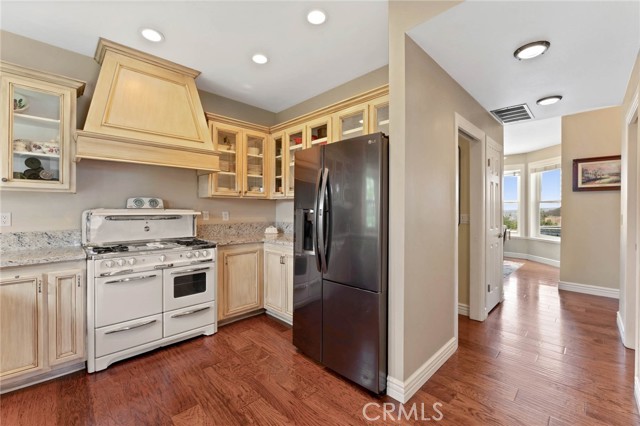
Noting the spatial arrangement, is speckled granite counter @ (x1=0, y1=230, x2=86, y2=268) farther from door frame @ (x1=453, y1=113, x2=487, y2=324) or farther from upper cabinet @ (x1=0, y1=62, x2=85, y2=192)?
door frame @ (x1=453, y1=113, x2=487, y2=324)

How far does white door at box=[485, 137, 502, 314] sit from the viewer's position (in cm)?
331

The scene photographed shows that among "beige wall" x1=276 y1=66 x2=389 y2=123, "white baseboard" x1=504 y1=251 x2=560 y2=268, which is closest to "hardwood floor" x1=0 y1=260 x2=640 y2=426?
"beige wall" x1=276 y1=66 x2=389 y2=123

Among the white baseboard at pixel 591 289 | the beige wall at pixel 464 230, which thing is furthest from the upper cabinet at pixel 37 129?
the white baseboard at pixel 591 289

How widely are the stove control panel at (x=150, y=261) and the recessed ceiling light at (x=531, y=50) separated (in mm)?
3069

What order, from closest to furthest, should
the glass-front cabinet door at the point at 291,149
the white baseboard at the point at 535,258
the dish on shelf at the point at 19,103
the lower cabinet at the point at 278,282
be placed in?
the dish on shelf at the point at 19,103 → the lower cabinet at the point at 278,282 → the glass-front cabinet door at the point at 291,149 → the white baseboard at the point at 535,258

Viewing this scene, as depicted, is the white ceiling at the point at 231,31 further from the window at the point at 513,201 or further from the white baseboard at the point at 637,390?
the window at the point at 513,201

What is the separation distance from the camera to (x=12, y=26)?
2248 millimetres

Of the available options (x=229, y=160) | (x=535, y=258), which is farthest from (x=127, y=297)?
(x=535, y=258)

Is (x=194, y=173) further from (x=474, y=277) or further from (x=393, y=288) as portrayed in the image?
(x=474, y=277)

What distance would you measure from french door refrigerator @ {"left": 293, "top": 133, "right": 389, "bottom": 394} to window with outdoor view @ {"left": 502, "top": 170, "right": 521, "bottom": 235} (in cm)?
706

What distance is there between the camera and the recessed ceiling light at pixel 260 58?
104 inches

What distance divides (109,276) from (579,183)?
20.0 ft

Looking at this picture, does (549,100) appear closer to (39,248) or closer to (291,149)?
(291,149)

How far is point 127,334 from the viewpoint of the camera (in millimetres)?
2354
